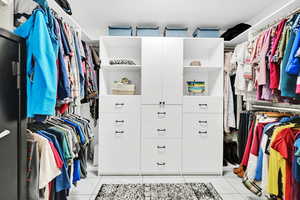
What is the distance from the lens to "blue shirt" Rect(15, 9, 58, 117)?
A: 1172 mm

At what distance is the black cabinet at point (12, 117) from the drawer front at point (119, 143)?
5.23 feet

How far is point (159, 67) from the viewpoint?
278cm

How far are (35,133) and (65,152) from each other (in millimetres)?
255

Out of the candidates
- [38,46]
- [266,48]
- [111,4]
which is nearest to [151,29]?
[111,4]

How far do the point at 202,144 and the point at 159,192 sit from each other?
0.91 m

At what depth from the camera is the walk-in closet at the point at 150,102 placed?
120 cm

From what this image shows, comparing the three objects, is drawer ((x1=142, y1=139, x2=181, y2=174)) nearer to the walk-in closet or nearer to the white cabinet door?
the walk-in closet

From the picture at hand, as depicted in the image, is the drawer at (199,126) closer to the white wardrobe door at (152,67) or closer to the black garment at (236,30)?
the white wardrobe door at (152,67)

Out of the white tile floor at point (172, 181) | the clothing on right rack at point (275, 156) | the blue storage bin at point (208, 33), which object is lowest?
the white tile floor at point (172, 181)

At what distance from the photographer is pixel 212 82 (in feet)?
10.3

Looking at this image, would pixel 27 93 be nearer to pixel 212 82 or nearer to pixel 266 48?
pixel 266 48

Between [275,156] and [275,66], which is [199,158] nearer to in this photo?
[275,156]

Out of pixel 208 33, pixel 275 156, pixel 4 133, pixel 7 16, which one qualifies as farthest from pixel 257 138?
pixel 7 16

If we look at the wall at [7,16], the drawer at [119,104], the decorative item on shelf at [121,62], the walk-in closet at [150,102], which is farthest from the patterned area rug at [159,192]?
the wall at [7,16]
